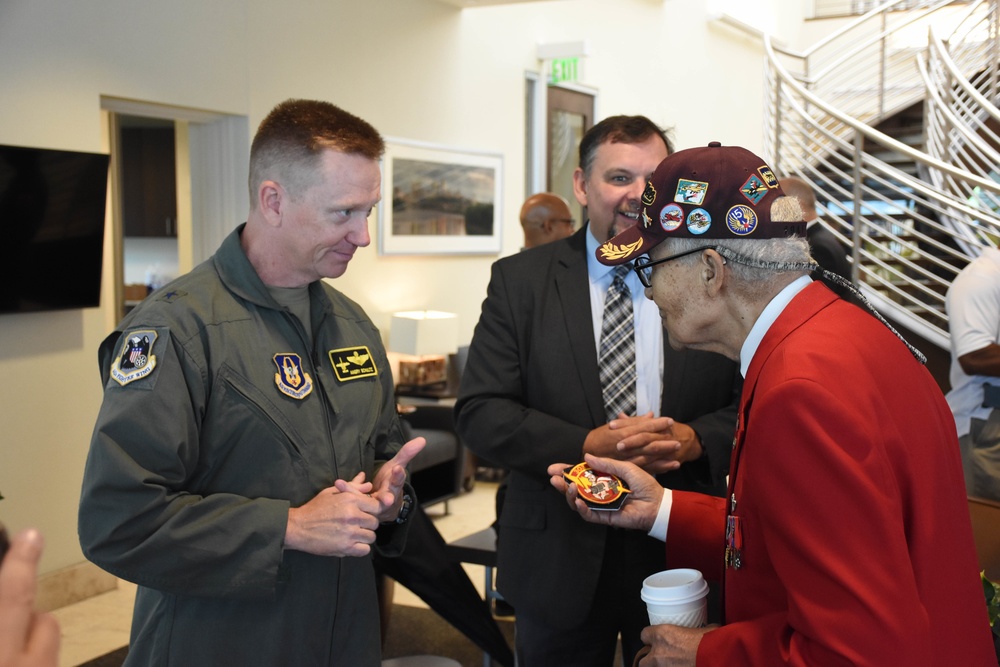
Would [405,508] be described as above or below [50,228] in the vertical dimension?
below

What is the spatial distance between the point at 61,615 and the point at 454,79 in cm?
477

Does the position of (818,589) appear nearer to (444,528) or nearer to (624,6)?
(444,528)

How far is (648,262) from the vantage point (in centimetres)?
159

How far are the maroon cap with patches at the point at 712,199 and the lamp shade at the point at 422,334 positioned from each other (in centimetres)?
492

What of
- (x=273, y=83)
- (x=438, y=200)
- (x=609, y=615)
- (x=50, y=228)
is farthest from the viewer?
(x=438, y=200)

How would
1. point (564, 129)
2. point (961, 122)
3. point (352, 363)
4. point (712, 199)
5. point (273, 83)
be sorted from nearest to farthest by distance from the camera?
point (712, 199) < point (352, 363) < point (273, 83) < point (961, 122) < point (564, 129)

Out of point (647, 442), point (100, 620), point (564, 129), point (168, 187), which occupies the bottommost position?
point (100, 620)

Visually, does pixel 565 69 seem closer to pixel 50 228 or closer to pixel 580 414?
pixel 50 228

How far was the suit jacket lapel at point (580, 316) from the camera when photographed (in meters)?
2.24

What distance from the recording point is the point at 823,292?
142cm

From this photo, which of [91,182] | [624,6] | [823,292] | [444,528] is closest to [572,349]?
[823,292]

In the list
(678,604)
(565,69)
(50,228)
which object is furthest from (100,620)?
(565,69)

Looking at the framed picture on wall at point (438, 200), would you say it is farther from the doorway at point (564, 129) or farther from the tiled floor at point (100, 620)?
the tiled floor at point (100, 620)

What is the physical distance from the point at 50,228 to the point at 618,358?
3.32 metres
